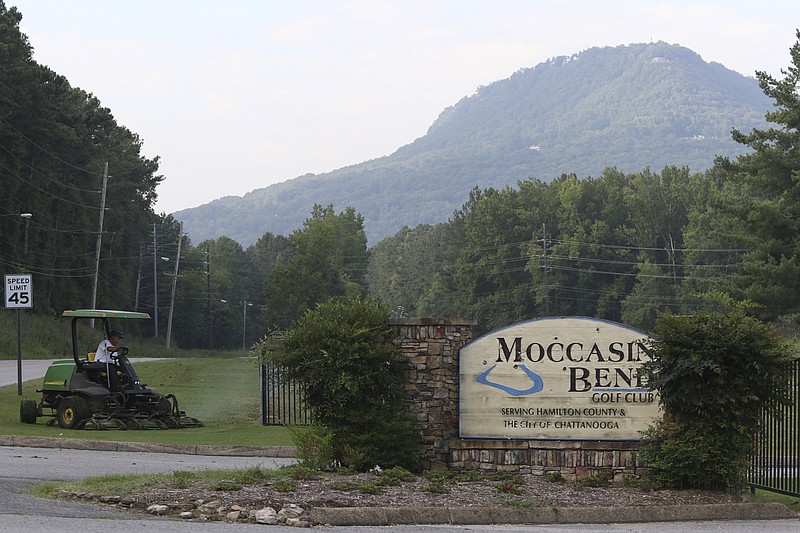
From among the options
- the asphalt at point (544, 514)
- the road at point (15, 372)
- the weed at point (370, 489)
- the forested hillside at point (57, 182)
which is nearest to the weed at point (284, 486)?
the weed at point (370, 489)

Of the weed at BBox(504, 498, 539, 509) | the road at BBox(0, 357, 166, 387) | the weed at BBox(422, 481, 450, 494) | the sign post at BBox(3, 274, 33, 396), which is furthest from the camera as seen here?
the road at BBox(0, 357, 166, 387)

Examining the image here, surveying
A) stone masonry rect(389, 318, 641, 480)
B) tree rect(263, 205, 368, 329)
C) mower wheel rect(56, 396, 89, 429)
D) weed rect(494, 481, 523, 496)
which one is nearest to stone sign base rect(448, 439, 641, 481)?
stone masonry rect(389, 318, 641, 480)

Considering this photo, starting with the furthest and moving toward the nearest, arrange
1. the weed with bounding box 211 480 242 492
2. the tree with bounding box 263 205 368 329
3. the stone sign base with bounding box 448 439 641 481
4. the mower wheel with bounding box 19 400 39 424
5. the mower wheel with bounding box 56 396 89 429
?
the tree with bounding box 263 205 368 329, the mower wheel with bounding box 19 400 39 424, the mower wheel with bounding box 56 396 89 429, the stone sign base with bounding box 448 439 641 481, the weed with bounding box 211 480 242 492

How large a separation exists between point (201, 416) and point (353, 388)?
1176cm

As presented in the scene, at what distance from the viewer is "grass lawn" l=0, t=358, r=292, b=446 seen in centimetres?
1908

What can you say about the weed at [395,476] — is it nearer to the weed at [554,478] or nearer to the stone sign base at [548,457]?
the stone sign base at [548,457]

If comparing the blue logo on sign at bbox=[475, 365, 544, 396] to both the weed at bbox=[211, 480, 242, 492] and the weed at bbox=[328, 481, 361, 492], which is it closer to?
the weed at bbox=[328, 481, 361, 492]

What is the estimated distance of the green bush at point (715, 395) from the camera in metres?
13.2

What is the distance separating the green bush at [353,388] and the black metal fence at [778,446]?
4.14 m

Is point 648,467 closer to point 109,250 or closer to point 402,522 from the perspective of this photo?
point 402,522

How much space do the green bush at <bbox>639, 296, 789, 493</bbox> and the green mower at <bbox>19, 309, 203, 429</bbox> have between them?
1035cm

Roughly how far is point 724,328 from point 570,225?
10979 cm

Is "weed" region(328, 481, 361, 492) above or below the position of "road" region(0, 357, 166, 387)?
above

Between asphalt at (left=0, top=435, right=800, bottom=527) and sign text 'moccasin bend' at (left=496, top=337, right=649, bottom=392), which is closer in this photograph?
asphalt at (left=0, top=435, right=800, bottom=527)
